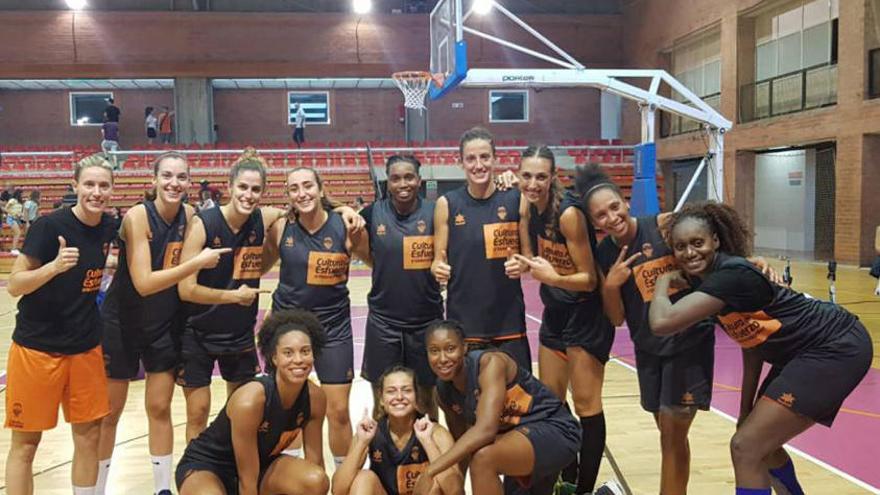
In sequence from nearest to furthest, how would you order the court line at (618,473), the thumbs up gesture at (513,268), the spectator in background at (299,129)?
the thumbs up gesture at (513,268) → the court line at (618,473) → the spectator in background at (299,129)

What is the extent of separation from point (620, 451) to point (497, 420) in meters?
1.84

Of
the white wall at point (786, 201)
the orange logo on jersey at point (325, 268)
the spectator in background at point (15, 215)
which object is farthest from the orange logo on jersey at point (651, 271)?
the spectator in background at point (15, 215)

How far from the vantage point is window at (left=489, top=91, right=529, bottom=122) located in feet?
85.6

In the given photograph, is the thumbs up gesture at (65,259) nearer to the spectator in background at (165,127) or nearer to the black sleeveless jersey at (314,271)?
the black sleeveless jersey at (314,271)

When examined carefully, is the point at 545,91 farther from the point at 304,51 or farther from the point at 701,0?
the point at 304,51

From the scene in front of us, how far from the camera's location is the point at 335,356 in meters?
3.88

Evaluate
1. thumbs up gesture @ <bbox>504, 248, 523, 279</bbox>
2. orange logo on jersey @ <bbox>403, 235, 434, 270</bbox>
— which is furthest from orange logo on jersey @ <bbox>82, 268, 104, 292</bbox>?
thumbs up gesture @ <bbox>504, 248, 523, 279</bbox>

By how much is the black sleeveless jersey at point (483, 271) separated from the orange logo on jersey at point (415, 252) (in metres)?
0.15

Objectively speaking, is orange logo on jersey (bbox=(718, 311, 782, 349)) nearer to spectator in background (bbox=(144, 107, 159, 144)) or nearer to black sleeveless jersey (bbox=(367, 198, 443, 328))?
black sleeveless jersey (bbox=(367, 198, 443, 328))

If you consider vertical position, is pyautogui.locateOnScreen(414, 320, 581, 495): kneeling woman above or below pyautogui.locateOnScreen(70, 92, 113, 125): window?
below

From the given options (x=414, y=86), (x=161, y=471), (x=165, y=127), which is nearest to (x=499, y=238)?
(x=161, y=471)

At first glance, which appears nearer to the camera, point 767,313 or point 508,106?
point 767,313

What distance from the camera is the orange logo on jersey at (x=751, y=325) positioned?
9.82 feet

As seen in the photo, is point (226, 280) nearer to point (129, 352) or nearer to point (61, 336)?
point (129, 352)
